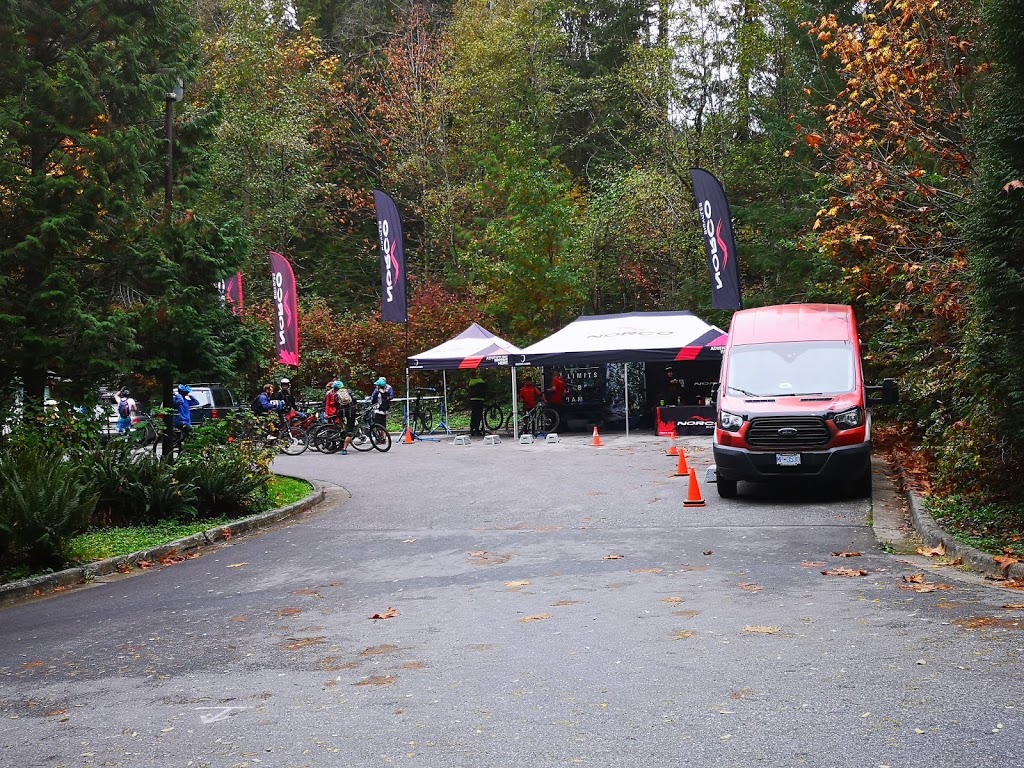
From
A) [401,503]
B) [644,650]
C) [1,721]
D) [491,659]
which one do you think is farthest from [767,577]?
[401,503]

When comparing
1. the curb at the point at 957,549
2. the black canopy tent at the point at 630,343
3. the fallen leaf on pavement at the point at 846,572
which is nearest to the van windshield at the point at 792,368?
the curb at the point at 957,549

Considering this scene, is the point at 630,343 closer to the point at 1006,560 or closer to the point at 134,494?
the point at 134,494

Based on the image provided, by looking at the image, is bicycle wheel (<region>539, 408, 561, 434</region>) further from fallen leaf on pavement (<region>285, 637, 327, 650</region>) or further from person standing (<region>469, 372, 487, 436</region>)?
fallen leaf on pavement (<region>285, 637, 327, 650</region>)

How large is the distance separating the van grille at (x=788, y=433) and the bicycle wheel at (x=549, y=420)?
17.0 m

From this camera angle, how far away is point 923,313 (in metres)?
17.7

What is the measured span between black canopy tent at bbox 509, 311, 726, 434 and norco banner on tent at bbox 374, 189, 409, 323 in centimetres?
453

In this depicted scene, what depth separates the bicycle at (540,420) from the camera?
103 feet

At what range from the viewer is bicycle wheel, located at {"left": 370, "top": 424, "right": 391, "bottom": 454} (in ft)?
87.7

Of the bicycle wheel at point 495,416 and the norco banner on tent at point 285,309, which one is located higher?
the norco banner on tent at point 285,309

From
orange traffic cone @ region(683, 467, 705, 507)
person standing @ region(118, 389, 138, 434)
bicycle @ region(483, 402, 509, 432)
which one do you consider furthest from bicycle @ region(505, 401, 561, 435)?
orange traffic cone @ region(683, 467, 705, 507)

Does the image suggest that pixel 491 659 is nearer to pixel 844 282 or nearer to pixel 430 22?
pixel 844 282

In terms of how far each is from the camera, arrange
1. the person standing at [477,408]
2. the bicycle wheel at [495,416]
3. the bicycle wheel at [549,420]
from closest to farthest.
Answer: the bicycle wheel at [549,420], the person standing at [477,408], the bicycle wheel at [495,416]

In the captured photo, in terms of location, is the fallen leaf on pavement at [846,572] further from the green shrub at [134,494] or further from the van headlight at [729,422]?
the green shrub at [134,494]

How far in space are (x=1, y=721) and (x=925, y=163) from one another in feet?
63.1
